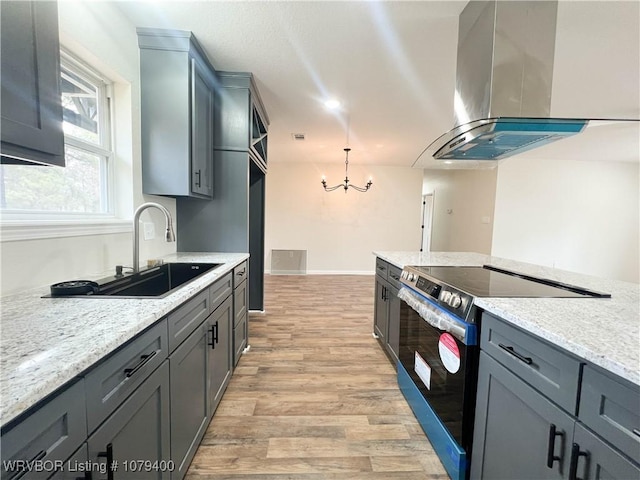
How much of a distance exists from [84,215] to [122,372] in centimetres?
126

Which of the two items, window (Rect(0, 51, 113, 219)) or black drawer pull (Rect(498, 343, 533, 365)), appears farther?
window (Rect(0, 51, 113, 219))

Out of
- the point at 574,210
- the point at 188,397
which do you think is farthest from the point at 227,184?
the point at 574,210

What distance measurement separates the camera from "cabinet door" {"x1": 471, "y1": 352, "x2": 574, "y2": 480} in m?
0.83

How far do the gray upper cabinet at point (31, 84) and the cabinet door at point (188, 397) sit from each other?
33.2 inches

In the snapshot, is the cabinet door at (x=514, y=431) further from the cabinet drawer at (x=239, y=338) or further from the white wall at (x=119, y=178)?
the white wall at (x=119, y=178)

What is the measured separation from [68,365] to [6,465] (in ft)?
0.55

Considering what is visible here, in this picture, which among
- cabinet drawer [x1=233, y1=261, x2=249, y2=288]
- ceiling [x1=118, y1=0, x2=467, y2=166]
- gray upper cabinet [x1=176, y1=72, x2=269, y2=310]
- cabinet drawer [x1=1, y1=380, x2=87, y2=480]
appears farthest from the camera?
gray upper cabinet [x1=176, y1=72, x2=269, y2=310]

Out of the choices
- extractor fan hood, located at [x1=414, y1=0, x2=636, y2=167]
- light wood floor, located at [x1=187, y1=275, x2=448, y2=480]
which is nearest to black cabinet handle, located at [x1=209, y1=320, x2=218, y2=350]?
light wood floor, located at [x1=187, y1=275, x2=448, y2=480]

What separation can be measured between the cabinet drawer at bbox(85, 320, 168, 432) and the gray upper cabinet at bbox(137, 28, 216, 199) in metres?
1.34

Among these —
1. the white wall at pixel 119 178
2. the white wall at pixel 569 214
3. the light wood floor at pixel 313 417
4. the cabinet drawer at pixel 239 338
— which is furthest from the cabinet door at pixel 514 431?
the white wall at pixel 569 214

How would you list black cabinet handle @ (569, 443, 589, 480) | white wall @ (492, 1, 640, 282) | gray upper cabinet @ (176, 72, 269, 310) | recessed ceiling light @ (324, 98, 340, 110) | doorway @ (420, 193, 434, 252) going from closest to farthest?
black cabinet handle @ (569, 443, 589, 480)
gray upper cabinet @ (176, 72, 269, 310)
recessed ceiling light @ (324, 98, 340, 110)
white wall @ (492, 1, 640, 282)
doorway @ (420, 193, 434, 252)

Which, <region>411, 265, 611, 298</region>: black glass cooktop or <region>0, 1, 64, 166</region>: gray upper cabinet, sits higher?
<region>0, 1, 64, 166</region>: gray upper cabinet

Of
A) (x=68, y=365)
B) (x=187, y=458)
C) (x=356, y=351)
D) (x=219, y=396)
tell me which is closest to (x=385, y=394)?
(x=356, y=351)

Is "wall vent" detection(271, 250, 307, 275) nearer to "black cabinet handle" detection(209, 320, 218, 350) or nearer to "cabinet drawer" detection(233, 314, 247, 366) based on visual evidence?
"cabinet drawer" detection(233, 314, 247, 366)
